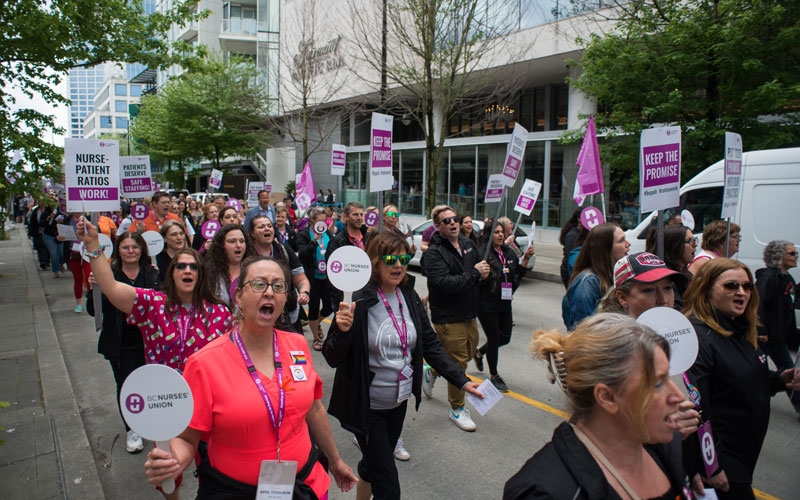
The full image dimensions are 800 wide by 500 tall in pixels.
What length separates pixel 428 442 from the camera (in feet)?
16.1

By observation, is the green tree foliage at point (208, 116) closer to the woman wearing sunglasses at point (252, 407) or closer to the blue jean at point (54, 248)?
the blue jean at point (54, 248)

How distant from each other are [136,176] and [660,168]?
892 cm

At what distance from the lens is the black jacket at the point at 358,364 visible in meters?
3.40

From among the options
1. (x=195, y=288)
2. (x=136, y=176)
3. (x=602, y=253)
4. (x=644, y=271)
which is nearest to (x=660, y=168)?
(x=602, y=253)

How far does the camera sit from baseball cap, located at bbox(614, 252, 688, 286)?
A: 3.01 meters

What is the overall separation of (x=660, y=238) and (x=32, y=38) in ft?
36.6

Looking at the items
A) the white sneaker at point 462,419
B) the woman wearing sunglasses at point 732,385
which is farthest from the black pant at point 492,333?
the woman wearing sunglasses at point 732,385

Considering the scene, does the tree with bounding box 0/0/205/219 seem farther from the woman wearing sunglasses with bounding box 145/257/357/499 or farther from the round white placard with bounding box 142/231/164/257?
the woman wearing sunglasses with bounding box 145/257/357/499

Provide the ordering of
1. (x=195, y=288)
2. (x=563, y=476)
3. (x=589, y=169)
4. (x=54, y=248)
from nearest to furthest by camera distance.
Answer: (x=563, y=476) < (x=195, y=288) < (x=589, y=169) < (x=54, y=248)

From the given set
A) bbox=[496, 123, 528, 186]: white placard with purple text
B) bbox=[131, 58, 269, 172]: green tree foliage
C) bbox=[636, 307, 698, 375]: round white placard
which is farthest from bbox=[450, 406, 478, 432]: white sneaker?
bbox=[131, 58, 269, 172]: green tree foliage

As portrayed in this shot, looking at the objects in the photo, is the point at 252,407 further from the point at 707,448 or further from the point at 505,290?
the point at 505,290

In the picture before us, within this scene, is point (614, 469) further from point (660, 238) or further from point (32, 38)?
point (32, 38)

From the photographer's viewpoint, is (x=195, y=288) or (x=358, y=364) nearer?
(x=358, y=364)

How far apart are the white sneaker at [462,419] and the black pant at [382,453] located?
166 cm
